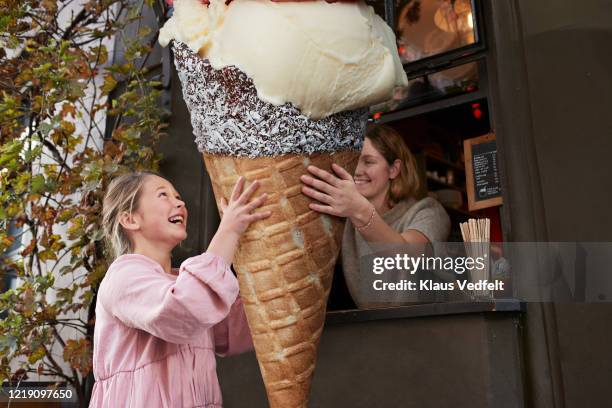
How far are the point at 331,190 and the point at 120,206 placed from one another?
77 cm

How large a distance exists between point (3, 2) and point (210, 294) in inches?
119

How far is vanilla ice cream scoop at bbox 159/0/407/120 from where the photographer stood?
172 centimetres

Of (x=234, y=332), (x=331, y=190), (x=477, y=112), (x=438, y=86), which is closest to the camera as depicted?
(x=331, y=190)

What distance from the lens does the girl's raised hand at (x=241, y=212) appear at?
1.80 m

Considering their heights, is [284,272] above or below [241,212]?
below

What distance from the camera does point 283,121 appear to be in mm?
1778

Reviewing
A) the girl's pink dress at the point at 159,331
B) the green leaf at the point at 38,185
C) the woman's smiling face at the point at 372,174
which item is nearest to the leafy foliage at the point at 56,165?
the green leaf at the point at 38,185

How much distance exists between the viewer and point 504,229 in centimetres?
284

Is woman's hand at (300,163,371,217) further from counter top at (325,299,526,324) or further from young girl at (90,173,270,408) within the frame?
counter top at (325,299,526,324)

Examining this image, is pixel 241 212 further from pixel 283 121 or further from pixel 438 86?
pixel 438 86

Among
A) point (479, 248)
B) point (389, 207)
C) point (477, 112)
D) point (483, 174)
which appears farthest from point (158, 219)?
point (477, 112)

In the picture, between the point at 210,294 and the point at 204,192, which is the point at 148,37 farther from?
the point at 210,294

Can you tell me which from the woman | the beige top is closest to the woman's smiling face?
the woman

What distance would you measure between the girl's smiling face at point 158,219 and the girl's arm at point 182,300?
0.26 metres
